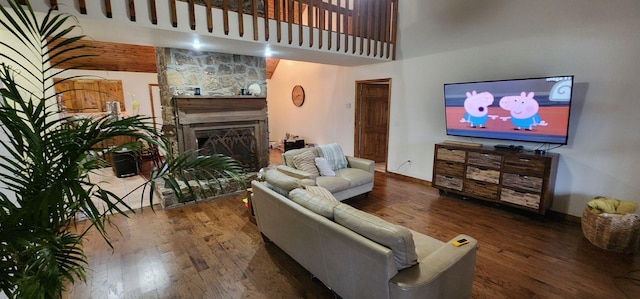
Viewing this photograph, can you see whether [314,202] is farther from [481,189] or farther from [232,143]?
[232,143]

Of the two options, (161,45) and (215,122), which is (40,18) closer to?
(161,45)

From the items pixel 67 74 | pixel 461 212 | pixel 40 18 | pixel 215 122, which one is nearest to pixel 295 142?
pixel 215 122

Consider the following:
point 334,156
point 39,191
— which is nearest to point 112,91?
point 334,156

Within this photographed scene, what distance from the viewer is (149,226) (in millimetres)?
3322

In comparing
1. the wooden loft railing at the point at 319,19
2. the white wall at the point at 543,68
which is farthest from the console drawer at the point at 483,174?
the wooden loft railing at the point at 319,19

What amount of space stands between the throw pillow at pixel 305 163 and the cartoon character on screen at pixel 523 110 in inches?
101

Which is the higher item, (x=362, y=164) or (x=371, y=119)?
(x=371, y=119)

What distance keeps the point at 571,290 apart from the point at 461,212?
153cm

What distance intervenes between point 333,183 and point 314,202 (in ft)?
5.07

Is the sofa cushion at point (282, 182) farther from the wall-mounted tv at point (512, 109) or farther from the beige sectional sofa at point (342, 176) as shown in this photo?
the wall-mounted tv at point (512, 109)

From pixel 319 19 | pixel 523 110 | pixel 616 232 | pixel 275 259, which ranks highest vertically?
pixel 319 19

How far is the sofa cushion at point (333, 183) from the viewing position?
3.57 m

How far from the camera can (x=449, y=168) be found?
4.11 metres

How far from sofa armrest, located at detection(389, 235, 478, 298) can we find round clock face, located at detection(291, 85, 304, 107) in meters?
5.97
